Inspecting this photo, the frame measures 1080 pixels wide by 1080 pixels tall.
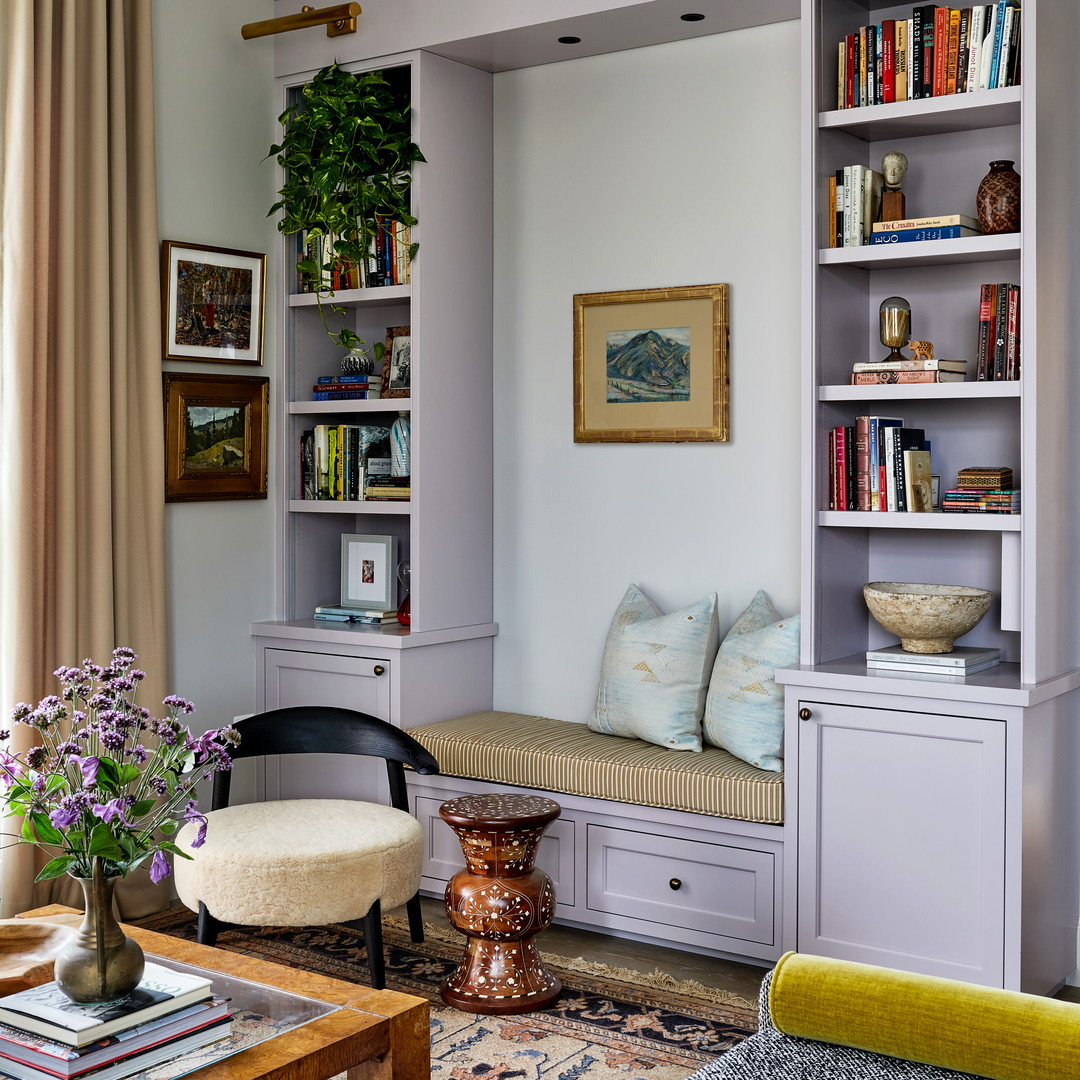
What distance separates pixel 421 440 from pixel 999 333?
1.67m

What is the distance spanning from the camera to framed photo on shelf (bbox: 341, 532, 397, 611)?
13.1 ft

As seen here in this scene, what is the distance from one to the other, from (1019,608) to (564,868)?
139 cm

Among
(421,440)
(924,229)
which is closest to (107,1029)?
(421,440)

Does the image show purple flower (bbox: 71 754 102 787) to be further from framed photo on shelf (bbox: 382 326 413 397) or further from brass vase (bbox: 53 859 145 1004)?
framed photo on shelf (bbox: 382 326 413 397)

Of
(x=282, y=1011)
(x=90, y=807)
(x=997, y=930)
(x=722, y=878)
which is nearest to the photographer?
(x=90, y=807)

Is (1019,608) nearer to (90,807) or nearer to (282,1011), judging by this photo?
(282,1011)

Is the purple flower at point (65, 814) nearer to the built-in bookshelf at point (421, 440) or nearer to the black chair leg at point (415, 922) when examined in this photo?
the black chair leg at point (415, 922)

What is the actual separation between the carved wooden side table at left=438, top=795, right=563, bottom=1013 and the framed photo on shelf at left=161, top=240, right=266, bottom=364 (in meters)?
1.69

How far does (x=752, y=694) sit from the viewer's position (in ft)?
10.8

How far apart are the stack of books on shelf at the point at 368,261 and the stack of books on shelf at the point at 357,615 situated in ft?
3.30

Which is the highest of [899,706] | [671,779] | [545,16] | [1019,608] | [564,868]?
[545,16]

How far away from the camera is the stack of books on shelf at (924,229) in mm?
3021

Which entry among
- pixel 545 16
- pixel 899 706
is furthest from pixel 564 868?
pixel 545 16

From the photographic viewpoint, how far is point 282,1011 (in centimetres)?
204
